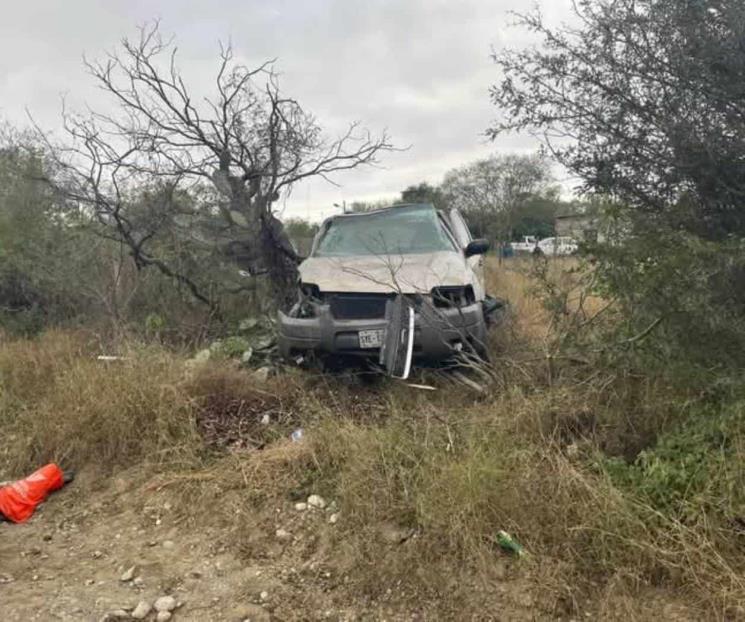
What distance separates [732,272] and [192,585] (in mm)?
3088

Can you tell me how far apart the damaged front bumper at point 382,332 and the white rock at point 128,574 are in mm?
2318

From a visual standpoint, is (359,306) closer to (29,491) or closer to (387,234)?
(387,234)

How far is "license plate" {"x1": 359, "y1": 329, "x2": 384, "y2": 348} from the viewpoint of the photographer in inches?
178

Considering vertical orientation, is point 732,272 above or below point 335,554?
above

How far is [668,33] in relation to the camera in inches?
Answer: 143

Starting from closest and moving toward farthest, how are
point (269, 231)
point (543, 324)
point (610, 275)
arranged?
point (610, 275) → point (543, 324) → point (269, 231)

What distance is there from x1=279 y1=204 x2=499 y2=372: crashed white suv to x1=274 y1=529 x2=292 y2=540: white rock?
5.75ft

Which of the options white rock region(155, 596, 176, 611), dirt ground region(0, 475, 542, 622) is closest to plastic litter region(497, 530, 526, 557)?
dirt ground region(0, 475, 542, 622)

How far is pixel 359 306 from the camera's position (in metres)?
4.79

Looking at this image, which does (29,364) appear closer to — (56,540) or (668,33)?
(56,540)

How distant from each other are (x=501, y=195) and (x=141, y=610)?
93.2 feet

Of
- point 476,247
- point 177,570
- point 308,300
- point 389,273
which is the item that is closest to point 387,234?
point 476,247

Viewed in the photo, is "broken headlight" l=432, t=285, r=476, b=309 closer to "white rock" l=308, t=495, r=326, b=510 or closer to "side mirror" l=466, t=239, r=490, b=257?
"side mirror" l=466, t=239, r=490, b=257

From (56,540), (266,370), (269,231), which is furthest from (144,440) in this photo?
(269,231)
